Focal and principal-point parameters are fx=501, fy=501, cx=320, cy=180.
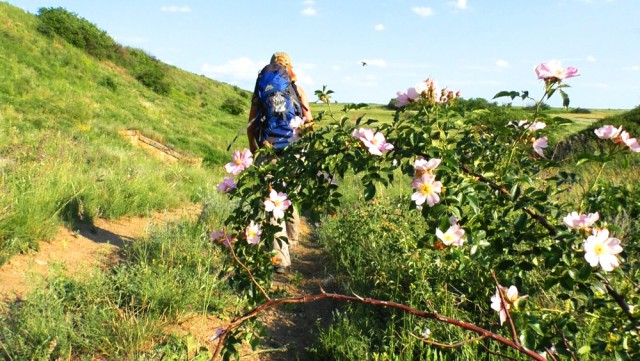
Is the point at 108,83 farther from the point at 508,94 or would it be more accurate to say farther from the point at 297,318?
the point at 508,94

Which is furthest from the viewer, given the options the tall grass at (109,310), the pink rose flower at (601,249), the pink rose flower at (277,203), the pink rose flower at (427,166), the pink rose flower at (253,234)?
the tall grass at (109,310)

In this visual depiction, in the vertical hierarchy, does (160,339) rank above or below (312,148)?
below

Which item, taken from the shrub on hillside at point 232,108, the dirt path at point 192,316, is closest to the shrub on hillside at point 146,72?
the shrub on hillside at point 232,108

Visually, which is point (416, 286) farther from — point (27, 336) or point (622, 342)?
point (27, 336)

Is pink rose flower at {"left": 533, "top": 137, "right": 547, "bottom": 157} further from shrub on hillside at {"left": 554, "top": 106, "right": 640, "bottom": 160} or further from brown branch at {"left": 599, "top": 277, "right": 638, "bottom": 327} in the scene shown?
shrub on hillside at {"left": 554, "top": 106, "right": 640, "bottom": 160}

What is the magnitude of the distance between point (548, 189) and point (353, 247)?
9.23 feet

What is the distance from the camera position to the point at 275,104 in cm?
414

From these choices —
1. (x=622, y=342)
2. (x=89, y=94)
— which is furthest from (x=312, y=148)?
(x=89, y=94)

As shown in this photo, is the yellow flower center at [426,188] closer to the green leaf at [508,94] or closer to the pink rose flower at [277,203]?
the green leaf at [508,94]

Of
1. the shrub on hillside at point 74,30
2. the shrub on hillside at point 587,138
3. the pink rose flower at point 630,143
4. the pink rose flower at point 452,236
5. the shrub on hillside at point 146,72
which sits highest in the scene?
the shrub on hillside at point 74,30

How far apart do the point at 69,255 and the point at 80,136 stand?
6797mm

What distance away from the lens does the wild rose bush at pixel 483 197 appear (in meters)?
1.54

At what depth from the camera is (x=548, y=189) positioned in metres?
1.80

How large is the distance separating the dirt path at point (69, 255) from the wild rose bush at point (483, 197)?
191cm
